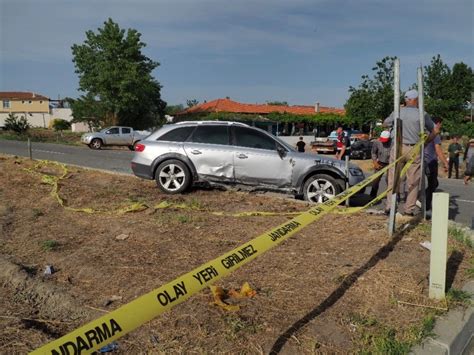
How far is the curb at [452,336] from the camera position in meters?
3.07

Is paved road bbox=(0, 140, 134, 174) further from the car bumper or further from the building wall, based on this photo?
the building wall

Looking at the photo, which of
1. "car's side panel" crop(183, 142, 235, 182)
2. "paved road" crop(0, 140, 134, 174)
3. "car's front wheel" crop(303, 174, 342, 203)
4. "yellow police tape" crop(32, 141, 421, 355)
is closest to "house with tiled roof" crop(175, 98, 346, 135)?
"paved road" crop(0, 140, 134, 174)

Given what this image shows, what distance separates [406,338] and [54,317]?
8.27ft

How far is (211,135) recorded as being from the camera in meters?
9.06

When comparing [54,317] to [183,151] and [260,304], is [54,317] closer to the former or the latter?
[260,304]

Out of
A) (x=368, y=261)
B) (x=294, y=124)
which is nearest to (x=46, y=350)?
(x=368, y=261)

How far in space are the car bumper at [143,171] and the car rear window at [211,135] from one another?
1015 millimetres

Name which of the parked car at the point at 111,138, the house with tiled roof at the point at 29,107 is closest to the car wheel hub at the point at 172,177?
the parked car at the point at 111,138

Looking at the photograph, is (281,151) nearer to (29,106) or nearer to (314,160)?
(314,160)

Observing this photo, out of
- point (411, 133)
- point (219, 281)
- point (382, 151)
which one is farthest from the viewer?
point (382, 151)

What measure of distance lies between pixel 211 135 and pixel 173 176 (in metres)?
1.09

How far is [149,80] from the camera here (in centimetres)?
5234

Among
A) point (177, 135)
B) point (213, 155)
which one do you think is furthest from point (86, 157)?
point (213, 155)

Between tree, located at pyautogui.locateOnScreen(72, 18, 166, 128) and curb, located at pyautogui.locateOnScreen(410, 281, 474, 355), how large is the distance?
48.5 meters
